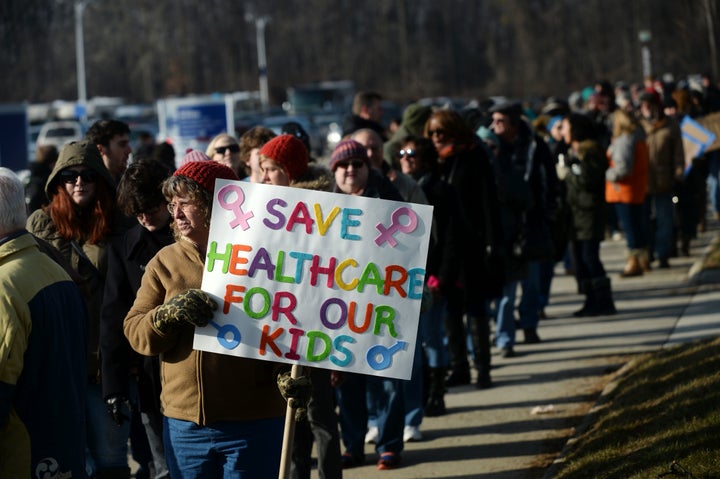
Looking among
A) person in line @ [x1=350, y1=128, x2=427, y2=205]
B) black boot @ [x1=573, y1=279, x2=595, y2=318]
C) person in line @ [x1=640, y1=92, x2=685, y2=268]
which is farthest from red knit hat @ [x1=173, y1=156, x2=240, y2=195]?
person in line @ [x1=640, y1=92, x2=685, y2=268]

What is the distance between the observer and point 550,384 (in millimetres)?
9320

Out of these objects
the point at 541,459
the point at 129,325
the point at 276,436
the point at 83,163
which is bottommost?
the point at 541,459

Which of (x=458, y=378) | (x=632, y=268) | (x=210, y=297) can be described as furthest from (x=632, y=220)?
(x=210, y=297)

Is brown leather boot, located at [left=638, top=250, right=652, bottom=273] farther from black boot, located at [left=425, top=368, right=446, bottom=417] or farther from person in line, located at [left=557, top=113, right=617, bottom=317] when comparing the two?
black boot, located at [left=425, top=368, right=446, bottom=417]

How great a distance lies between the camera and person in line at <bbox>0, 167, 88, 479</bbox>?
442cm

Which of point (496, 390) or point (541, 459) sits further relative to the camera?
point (496, 390)

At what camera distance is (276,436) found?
4.98 meters

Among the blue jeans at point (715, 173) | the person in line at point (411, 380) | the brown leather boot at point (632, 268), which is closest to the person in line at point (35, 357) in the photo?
the person in line at point (411, 380)

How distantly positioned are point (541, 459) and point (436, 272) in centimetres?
159

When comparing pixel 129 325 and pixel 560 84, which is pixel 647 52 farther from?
pixel 560 84

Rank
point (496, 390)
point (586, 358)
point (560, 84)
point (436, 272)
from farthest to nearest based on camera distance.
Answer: point (560, 84), point (586, 358), point (496, 390), point (436, 272)

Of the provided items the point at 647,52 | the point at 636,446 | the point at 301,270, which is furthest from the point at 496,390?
the point at 647,52

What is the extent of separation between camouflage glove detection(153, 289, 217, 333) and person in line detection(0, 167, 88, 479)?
331 mm

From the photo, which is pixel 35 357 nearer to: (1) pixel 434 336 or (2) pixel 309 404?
(2) pixel 309 404
